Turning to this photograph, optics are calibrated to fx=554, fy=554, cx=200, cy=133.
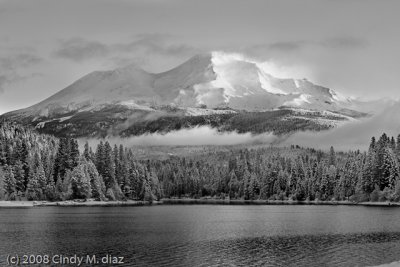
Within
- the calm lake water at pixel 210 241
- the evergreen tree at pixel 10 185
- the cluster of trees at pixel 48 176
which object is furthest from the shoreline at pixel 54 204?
the calm lake water at pixel 210 241

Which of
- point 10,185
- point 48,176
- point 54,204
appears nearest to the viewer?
point 10,185

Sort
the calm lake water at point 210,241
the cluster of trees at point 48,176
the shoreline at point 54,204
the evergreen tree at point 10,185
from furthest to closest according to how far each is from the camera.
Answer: the cluster of trees at point 48,176
the evergreen tree at point 10,185
the shoreline at point 54,204
the calm lake water at point 210,241

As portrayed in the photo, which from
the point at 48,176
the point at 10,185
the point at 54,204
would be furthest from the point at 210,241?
the point at 48,176

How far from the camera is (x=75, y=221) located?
114m

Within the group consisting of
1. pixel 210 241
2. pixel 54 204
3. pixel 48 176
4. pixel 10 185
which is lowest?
pixel 54 204

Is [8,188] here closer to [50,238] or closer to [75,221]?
[75,221]

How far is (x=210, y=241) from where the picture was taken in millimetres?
83562

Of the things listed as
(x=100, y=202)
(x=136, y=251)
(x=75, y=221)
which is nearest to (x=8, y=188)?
(x=100, y=202)

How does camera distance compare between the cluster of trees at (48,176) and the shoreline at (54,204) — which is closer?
the shoreline at (54,204)

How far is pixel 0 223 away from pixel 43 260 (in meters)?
46.4

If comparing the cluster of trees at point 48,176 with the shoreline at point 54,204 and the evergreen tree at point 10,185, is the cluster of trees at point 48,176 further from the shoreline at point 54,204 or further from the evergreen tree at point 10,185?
the shoreline at point 54,204

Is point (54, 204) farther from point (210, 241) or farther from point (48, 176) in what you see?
point (210, 241)

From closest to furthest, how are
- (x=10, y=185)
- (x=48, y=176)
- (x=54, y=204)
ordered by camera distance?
1. (x=10, y=185)
2. (x=54, y=204)
3. (x=48, y=176)

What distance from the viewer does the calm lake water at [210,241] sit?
68.1 metres
